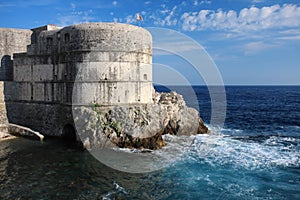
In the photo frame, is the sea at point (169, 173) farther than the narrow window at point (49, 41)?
No

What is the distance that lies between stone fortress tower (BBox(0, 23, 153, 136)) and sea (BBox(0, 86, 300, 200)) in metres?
3.01

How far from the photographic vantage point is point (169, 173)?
14703 millimetres

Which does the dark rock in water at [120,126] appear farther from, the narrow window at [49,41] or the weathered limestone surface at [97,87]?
the narrow window at [49,41]

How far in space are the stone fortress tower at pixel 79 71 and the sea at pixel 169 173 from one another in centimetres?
301

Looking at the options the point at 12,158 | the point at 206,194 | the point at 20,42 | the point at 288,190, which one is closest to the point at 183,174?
the point at 206,194

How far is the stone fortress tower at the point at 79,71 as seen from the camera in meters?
19.2

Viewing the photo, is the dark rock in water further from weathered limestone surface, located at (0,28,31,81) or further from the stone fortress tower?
weathered limestone surface, located at (0,28,31,81)

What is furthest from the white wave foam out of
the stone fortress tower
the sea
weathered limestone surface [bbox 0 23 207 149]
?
the stone fortress tower

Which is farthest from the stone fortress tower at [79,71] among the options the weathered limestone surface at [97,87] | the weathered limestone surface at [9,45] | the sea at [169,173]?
the sea at [169,173]

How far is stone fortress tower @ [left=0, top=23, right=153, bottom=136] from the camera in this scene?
19.2 m

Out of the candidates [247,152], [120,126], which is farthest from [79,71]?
[247,152]

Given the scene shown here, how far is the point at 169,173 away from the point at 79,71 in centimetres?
972

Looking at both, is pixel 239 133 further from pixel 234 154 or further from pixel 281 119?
pixel 281 119

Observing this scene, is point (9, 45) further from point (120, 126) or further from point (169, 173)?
point (169, 173)
